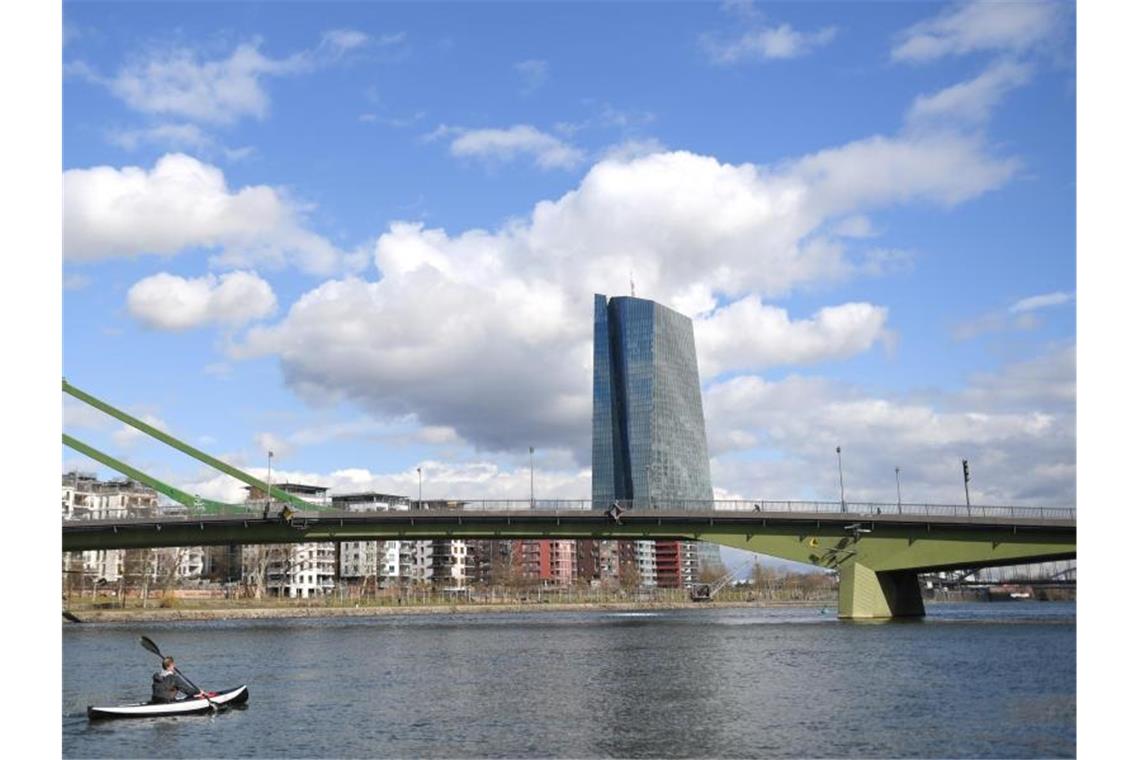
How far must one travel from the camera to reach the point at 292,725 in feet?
146

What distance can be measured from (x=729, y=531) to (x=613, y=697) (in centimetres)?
5592

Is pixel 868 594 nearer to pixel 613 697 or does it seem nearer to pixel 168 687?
pixel 613 697

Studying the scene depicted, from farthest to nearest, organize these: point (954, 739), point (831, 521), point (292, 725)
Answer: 1. point (831, 521)
2. point (292, 725)
3. point (954, 739)

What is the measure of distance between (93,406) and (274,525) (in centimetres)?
3552

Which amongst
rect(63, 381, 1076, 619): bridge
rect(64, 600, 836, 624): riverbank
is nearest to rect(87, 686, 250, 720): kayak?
rect(63, 381, 1076, 619): bridge

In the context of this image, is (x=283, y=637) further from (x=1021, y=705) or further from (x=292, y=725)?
(x=1021, y=705)

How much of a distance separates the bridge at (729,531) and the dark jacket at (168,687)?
52.8 metres

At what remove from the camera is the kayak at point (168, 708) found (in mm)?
47312

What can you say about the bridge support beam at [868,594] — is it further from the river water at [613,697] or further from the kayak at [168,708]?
the kayak at [168,708]

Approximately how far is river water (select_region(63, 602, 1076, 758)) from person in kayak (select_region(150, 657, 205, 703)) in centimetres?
162

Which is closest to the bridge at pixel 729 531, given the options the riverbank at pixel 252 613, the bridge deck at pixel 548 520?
the bridge deck at pixel 548 520
